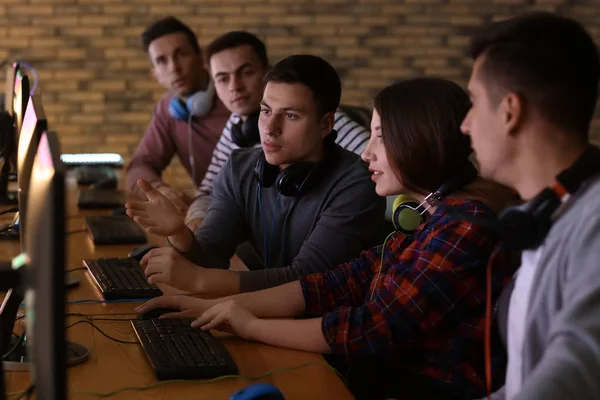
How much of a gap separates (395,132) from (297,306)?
433mm

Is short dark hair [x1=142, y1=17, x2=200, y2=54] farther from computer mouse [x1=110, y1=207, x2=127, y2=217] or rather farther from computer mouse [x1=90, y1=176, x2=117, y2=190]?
computer mouse [x1=110, y1=207, x2=127, y2=217]

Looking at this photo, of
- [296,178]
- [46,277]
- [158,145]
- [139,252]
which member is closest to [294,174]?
[296,178]

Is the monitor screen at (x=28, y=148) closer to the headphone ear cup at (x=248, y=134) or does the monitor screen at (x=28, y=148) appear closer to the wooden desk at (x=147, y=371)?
the wooden desk at (x=147, y=371)

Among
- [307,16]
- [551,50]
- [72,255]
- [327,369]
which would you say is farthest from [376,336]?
[307,16]

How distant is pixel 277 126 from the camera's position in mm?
2061

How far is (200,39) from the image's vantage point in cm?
500

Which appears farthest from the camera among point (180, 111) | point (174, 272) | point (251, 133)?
point (180, 111)

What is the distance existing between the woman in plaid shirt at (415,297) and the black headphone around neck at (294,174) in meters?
0.42

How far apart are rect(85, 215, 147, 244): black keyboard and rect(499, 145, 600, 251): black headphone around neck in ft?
5.06

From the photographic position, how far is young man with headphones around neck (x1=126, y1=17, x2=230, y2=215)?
354cm

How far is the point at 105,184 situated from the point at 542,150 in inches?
103

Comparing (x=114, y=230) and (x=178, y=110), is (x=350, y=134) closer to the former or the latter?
(x=114, y=230)

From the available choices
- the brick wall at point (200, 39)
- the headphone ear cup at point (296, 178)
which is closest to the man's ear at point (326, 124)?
the headphone ear cup at point (296, 178)

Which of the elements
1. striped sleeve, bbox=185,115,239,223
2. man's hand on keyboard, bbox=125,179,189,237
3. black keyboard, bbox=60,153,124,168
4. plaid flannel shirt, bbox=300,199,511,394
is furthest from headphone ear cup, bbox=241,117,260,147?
black keyboard, bbox=60,153,124,168
